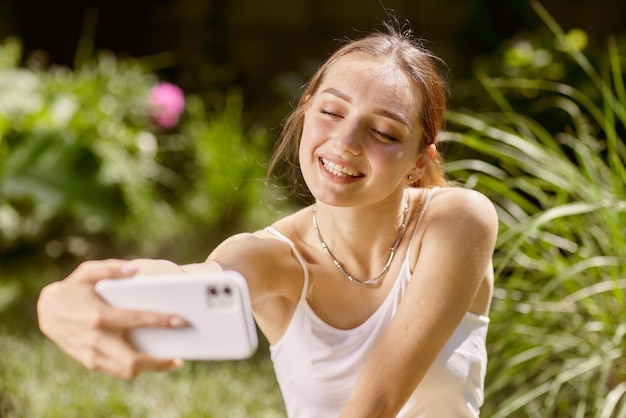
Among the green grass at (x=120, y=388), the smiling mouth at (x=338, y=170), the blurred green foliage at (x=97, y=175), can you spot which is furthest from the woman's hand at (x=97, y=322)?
the blurred green foliage at (x=97, y=175)

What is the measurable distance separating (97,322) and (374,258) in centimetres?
54

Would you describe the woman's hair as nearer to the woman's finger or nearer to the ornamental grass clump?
the woman's finger

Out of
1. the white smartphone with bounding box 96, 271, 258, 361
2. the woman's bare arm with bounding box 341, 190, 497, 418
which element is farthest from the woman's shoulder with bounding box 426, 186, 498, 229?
the white smartphone with bounding box 96, 271, 258, 361

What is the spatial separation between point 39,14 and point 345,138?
5586mm

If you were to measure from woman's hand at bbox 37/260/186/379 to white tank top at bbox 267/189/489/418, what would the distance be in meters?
0.45

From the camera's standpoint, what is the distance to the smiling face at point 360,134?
3.94 feet

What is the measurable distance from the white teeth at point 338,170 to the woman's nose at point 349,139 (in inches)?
0.9

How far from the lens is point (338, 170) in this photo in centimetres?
120

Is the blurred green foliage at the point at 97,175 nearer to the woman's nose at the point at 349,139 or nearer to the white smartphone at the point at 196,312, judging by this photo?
the woman's nose at the point at 349,139

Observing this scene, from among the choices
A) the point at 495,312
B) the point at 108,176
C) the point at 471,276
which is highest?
the point at 471,276

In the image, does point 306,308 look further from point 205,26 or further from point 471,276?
point 205,26

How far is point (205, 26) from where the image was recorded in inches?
248

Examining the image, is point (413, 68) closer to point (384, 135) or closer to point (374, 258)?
point (384, 135)

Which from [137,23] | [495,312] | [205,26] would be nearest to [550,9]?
[205,26]
